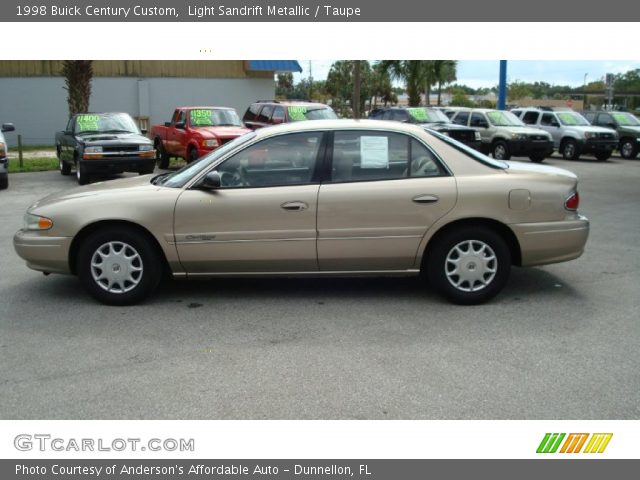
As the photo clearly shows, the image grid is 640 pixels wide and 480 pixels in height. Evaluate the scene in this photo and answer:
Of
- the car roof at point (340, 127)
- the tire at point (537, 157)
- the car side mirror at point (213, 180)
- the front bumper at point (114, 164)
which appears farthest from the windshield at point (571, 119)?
the car side mirror at point (213, 180)

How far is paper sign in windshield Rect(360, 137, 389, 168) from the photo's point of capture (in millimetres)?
5910

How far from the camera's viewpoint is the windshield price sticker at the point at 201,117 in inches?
674

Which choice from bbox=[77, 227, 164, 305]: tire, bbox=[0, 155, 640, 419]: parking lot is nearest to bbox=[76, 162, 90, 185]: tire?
bbox=[0, 155, 640, 419]: parking lot

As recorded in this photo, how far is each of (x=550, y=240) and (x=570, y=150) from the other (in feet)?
61.0

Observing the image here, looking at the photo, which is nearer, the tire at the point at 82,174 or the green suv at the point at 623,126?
the tire at the point at 82,174

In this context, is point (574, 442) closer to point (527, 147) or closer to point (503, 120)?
point (527, 147)

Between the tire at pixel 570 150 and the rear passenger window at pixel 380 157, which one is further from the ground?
the rear passenger window at pixel 380 157

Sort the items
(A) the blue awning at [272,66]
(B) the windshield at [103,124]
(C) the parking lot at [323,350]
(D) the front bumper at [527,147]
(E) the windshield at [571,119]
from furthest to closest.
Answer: (A) the blue awning at [272,66], (E) the windshield at [571,119], (D) the front bumper at [527,147], (B) the windshield at [103,124], (C) the parking lot at [323,350]

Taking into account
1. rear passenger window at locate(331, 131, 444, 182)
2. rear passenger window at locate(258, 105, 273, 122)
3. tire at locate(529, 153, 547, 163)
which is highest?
rear passenger window at locate(258, 105, 273, 122)

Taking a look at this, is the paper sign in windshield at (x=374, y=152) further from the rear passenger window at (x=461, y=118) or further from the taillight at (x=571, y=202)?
the rear passenger window at (x=461, y=118)

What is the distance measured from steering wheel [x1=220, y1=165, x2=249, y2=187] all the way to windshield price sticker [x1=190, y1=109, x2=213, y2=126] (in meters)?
11.7

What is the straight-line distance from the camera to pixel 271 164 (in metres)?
5.91

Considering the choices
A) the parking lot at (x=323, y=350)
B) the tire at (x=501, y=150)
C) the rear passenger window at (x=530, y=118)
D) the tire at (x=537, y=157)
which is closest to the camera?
the parking lot at (x=323, y=350)

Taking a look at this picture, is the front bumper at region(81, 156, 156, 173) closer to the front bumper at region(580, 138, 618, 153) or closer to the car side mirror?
the car side mirror
